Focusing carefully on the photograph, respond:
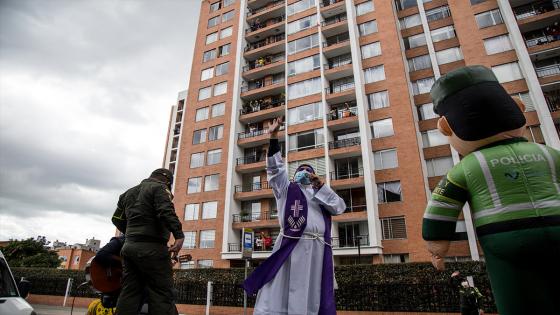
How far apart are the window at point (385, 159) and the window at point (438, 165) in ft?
8.63

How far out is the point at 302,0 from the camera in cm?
3491

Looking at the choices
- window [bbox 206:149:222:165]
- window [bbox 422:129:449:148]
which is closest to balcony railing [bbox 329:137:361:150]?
window [bbox 422:129:449:148]

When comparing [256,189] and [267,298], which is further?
[256,189]

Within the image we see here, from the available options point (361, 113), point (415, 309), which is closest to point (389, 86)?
point (361, 113)

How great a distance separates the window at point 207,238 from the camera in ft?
98.2

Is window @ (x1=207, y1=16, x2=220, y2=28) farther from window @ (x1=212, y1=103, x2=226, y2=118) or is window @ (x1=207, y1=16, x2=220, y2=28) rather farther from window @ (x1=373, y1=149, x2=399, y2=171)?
window @ (x1=373, y1=149, x2=399, y2=171)

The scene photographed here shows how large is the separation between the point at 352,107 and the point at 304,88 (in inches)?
194

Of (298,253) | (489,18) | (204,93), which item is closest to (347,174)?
(489,18)

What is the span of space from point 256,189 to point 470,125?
28.2 metres

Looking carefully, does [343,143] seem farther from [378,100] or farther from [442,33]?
[442,33]

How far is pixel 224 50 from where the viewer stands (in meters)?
38.5

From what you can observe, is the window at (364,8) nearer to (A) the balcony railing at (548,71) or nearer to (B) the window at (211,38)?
(A) the balcony railing at (548,71)

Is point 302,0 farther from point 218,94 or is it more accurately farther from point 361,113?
point 361,113

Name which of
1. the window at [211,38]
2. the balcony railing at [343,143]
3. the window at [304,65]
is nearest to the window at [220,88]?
the window at [211,38]
